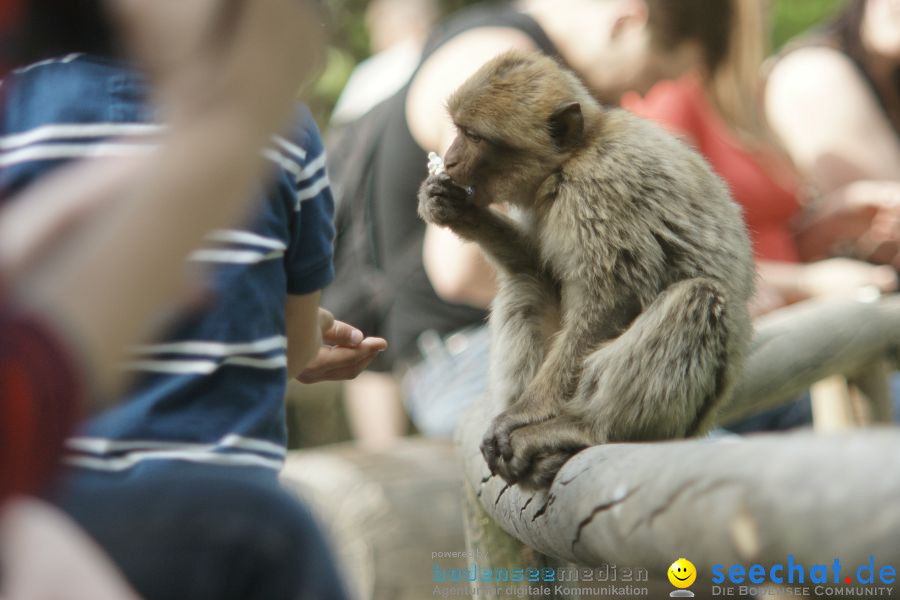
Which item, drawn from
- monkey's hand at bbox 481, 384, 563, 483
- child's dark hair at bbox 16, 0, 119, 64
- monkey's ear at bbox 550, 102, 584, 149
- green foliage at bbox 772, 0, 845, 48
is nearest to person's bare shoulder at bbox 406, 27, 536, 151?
monkey's ear at bbox 550, 102, 584, 149

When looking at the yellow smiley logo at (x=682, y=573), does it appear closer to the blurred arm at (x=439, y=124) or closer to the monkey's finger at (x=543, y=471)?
the monkey's finger at (x=543, y=471)

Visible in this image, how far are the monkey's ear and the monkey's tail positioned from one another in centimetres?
51

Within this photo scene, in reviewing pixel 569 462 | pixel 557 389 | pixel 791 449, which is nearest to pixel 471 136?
pixel 557 389

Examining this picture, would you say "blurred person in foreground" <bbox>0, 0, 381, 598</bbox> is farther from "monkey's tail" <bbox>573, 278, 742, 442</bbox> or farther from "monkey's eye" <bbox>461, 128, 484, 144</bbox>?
"monkey's eye" <bbox>461, 128, 484, 144</bbox>

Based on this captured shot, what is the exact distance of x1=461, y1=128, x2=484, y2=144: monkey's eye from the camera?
2.82 meters

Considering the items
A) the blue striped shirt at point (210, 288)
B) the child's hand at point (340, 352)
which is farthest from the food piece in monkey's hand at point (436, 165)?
the blue striped shirt at point (210, 288)

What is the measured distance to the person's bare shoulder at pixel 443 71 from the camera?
365cm

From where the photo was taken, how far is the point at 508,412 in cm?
245

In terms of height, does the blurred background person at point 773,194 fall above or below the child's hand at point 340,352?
below

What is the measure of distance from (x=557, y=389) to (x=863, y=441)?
1287 mm

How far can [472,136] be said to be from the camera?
283 cm

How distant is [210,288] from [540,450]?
0.95 metres

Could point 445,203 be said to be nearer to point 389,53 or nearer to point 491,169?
point 491,169

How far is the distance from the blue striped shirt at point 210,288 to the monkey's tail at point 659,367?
0.68 meters
